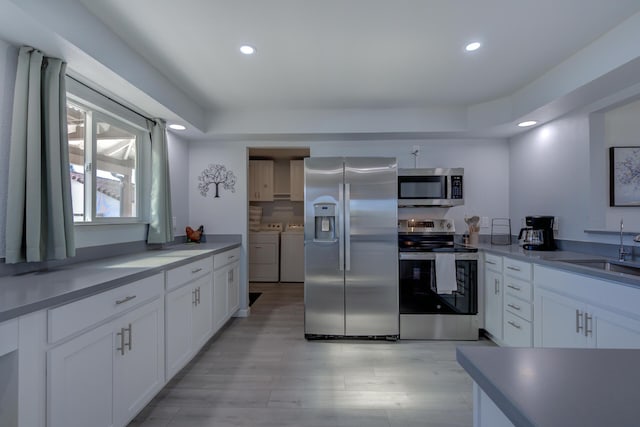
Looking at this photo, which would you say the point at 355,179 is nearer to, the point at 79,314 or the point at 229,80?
the point at 229,80

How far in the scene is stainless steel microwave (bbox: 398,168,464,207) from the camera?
3.16m

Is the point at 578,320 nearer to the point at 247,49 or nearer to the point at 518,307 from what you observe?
the point at 518,307

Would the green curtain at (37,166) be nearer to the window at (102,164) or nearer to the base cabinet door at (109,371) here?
the window at (102,164)

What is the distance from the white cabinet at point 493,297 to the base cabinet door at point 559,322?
1.51 feet

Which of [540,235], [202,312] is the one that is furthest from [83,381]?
[540,235]

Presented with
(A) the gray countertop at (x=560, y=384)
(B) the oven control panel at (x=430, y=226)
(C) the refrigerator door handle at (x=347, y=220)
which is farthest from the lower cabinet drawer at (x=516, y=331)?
(A) the gray countertop at (x=560, y=384)

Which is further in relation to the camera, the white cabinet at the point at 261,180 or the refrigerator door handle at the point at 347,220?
the white cabinet at the point at 261,180

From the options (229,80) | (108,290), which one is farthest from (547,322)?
(229,80)

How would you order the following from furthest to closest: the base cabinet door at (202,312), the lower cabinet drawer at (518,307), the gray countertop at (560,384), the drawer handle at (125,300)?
the base cabinet door at (202,312) → the lower cabinet drawer at (518,307) → the drawer handle at (125,300) → the gray countertop at (560,384)

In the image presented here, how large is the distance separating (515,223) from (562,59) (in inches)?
69.0

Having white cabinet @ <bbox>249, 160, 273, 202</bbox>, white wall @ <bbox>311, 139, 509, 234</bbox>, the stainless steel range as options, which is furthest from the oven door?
white cabinet @ <bbox>249, 160, 273, 202</bbox>

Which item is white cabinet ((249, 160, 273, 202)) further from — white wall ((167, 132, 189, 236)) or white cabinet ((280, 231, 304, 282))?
white wall ((167, 132, 189, 236))

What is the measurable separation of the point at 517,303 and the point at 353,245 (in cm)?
144

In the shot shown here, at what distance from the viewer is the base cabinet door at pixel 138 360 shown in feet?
5.09
